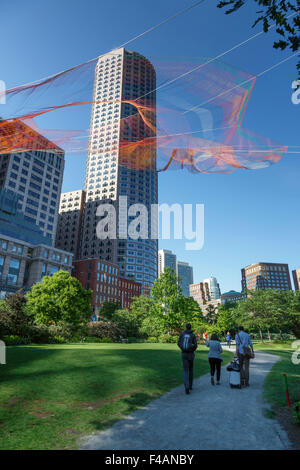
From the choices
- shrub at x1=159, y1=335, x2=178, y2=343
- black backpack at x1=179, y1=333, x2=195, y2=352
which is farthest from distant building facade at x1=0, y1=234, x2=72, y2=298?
black backpack at x1=179, y1=333, x2=195, y2=352

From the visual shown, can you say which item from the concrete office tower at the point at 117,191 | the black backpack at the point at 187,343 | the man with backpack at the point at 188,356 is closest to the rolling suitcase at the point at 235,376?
the man with backpack at the point at 188,356

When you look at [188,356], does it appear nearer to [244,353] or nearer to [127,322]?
[244,353]

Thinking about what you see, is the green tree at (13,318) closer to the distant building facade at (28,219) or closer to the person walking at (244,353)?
the person walking at (244,353)

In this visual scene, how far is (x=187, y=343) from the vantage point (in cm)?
880

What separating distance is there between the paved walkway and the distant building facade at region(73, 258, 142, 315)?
100.0 m

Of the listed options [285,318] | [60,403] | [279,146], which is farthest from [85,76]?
[285,318]

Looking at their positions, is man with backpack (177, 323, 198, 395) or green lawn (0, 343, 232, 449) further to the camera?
man with backpack (177, 323, 198, 395)

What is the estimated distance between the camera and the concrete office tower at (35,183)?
336ft

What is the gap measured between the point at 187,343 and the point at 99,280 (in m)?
106

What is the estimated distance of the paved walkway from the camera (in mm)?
4391

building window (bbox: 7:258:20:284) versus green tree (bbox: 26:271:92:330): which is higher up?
building window (bbox: 7:258:20:284)

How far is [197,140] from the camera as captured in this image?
1123 cm

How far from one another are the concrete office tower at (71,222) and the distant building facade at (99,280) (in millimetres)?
42391

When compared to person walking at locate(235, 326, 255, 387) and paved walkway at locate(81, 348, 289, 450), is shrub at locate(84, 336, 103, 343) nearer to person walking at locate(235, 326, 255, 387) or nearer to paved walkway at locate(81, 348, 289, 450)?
person walking at locate(235, 326, 255, 387)
